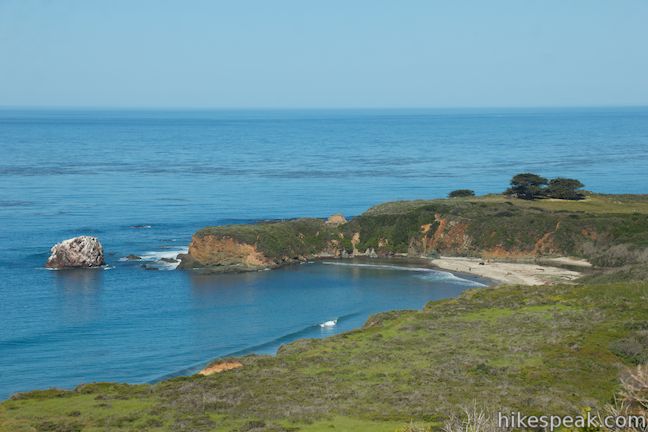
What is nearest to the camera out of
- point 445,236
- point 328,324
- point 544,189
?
point 328,324

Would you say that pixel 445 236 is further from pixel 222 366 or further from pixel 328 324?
pixel 222 366

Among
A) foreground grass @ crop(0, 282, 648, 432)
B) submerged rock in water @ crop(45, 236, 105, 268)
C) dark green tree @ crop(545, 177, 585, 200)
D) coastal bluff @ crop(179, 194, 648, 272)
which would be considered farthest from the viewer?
dark green tree @ crop(545, 177, 585, 200)

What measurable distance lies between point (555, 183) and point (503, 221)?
20.3 metres

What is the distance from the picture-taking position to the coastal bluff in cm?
9450

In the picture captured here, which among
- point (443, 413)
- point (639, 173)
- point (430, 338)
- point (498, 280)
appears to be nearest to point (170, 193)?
point (498, 280)

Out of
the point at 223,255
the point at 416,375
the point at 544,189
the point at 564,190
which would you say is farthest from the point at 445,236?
the point at 416,375

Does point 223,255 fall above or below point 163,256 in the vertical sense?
above

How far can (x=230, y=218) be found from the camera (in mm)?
125438

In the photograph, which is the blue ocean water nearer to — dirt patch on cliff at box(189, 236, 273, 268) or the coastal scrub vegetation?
dirt patch on cliff at box(189, 236, 273, 268)

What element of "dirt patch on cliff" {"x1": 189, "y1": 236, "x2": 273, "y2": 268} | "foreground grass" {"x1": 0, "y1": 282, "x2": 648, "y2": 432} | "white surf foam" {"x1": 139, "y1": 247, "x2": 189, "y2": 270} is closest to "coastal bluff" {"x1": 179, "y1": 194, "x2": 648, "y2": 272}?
"dirt patch on cliff" {"x1": 189, "y1": 236, "x2": 273, "y2": 268}

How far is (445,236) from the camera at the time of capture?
10125 cm

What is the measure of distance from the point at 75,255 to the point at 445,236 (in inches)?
1545

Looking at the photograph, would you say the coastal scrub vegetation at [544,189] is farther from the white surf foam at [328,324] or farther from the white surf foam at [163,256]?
the white surf foam at [328,324]

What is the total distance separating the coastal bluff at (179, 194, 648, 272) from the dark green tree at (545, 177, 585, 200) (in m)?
4.62
